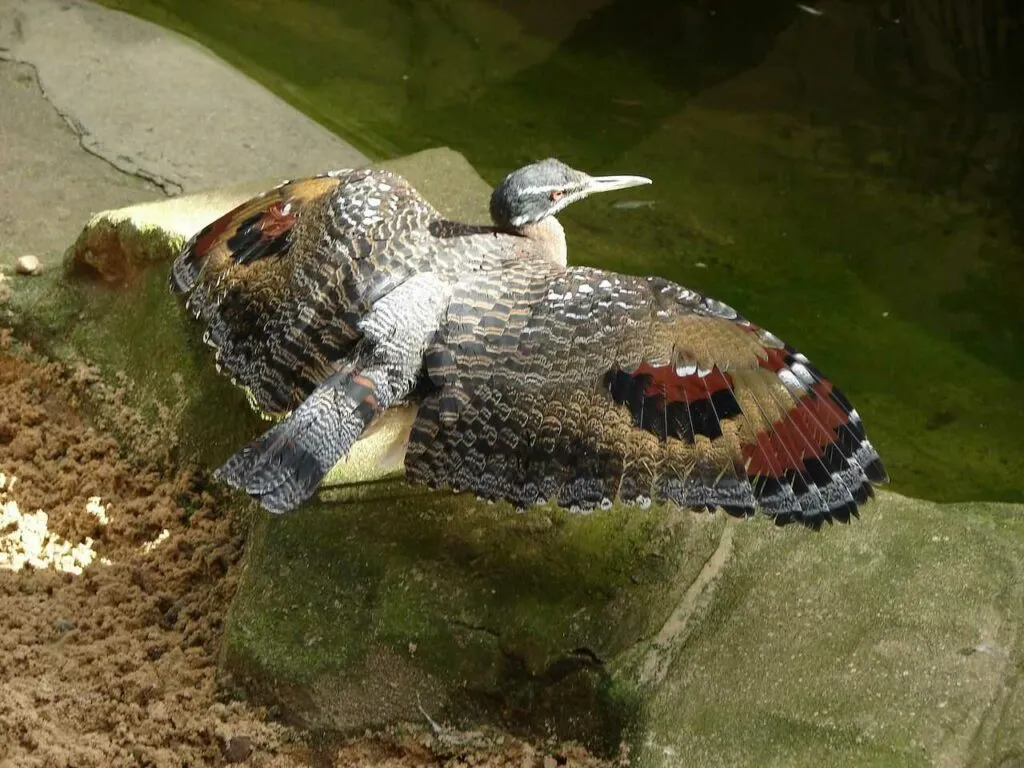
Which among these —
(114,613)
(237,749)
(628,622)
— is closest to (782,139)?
(628,622)

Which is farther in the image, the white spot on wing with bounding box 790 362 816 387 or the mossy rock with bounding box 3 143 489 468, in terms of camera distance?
the mossy rock with bounding box 3 143 489 468

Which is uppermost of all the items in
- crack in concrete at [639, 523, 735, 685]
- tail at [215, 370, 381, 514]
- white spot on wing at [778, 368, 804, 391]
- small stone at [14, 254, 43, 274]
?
white spot on wing at [778, 368, 804, 391]

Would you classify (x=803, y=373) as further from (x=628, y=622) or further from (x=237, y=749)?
(x=237, y=749)

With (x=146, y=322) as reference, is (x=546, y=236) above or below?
above

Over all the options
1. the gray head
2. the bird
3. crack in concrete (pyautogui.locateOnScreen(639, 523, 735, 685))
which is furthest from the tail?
crack in concrete (pyautogui.locateOnScreen(639, 523, 735, 685))

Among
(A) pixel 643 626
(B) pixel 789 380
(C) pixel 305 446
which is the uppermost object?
(B) pixel 789 380

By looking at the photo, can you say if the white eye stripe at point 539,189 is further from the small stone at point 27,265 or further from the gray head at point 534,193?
the small stone at point 27,265

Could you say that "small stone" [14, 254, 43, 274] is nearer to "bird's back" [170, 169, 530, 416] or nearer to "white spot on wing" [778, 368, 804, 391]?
"bird's back" [170, 169, 530, 416]
